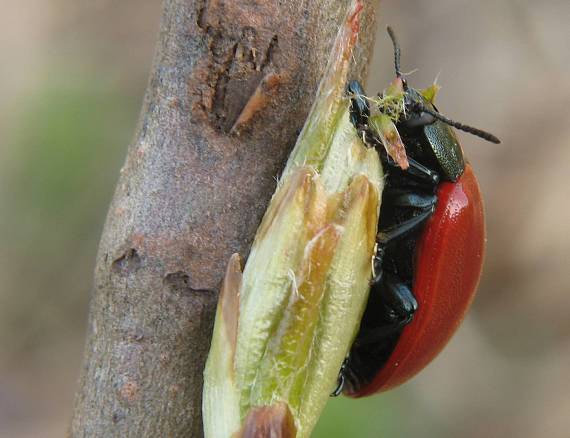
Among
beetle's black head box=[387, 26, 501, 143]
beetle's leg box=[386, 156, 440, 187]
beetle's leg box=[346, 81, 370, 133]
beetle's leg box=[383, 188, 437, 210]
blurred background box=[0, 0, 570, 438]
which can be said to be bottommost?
blurred background box=[0, 0, 570, 438]

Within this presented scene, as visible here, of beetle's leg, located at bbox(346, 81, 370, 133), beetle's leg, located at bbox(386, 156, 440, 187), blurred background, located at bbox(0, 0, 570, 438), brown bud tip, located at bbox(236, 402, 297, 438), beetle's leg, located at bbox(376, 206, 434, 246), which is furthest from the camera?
blurred background, located at bbox(0, 0, 570, 438)

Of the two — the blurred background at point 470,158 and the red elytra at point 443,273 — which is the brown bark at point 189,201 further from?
the blurred background at point 470,158

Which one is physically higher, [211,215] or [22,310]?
[211,215]

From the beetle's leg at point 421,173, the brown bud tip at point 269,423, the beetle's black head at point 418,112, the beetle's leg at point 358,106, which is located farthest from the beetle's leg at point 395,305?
the brown bud tip at point 269,423

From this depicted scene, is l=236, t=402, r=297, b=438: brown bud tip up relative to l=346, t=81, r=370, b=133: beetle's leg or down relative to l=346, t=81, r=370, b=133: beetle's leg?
down

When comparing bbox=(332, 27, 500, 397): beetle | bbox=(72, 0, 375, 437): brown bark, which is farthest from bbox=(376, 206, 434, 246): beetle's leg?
bbox=(72, 0, 375, 437): brown bark

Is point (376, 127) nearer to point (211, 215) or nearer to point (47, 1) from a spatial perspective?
point (211, 215)

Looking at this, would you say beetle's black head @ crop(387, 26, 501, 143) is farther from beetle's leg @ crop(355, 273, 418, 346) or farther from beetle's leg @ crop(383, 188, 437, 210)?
beetle's leg @ crop(355, 273, 418, 346)

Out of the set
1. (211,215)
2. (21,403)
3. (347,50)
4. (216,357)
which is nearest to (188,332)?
(216,357)
